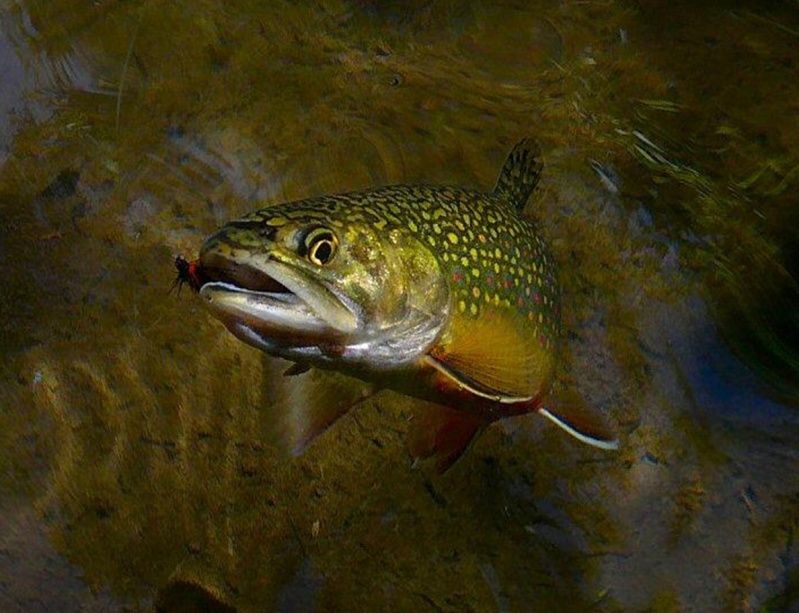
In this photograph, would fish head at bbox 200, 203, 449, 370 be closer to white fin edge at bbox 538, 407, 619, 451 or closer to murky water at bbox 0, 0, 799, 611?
white fin edge at bbox 538, 407, 619, 451

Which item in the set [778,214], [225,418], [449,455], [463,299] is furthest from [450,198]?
[778,214]

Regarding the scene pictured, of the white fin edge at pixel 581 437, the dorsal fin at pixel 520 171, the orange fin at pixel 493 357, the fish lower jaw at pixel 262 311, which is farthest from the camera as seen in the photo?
the dorsal fin at pixel 520 171

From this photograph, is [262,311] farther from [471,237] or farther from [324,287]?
[471,237]

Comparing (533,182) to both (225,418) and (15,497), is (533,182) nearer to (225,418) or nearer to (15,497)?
(225,418)

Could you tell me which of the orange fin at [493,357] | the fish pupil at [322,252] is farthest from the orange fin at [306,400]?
the fish pupil at [322,252]

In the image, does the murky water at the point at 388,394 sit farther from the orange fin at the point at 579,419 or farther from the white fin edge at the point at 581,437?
the orange fin at the point at 579,419

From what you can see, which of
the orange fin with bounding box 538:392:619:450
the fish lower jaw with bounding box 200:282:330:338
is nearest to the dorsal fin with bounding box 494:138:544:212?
the orange fin with bounding box 538:392:619:450
